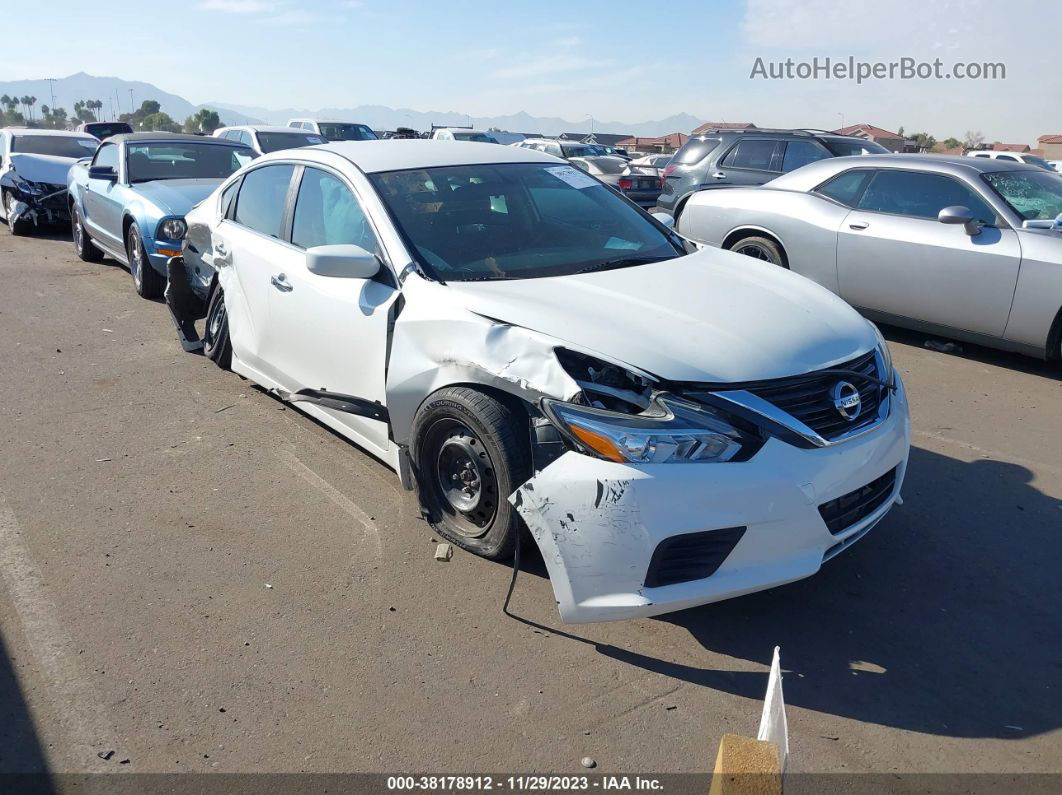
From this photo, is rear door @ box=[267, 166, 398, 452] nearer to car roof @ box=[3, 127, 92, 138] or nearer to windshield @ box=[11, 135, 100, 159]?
windshield @ box=[11, 135, 100, 159]

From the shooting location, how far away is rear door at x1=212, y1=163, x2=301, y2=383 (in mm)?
5004

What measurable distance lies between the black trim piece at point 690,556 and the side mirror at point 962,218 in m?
4.69

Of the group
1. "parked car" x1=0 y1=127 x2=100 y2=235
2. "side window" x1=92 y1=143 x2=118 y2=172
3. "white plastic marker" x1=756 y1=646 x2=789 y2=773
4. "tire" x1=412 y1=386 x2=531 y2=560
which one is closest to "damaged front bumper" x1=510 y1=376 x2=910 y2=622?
"tire" x1=412 y1=386 x2=531 y2=560

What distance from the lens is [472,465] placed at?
145 inches

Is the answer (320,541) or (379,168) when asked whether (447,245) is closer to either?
(379,168)

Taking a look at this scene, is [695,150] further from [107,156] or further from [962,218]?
[107,156]

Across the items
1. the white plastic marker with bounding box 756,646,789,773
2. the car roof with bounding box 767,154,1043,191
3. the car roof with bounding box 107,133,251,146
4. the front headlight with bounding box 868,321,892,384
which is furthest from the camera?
the car roof with bounding box 107,133,251,146

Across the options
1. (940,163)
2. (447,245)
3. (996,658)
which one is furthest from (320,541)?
(940,163)

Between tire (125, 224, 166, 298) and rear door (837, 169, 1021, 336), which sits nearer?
rear door (837, 169, 1021, 336)

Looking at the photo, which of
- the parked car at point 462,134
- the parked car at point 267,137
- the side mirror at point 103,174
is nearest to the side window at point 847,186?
the side mirror at point 103,174

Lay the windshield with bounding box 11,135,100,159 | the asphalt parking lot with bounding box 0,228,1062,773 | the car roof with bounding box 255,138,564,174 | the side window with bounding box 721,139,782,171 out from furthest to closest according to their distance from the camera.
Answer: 1. the windshield with bounding box 11,135,100,159
2. the side window with bounding box 721,139,782,171
3. the car roof with bounding box 255,138,564,174
4. the asphalt parking lot with bounding box 0,228,1062,773

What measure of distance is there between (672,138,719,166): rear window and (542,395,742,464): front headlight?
9.29 meters

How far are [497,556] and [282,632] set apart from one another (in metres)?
0.91

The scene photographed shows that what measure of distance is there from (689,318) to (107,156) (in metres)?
8.89
